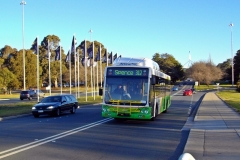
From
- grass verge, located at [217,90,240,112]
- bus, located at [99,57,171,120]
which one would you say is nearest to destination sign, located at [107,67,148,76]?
bus, located at [99,57,171,120]

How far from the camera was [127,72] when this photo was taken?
1791 centimetres

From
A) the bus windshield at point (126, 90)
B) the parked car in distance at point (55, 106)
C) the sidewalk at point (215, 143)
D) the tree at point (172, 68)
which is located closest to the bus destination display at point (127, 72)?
the bus windshield at point (126, 90)

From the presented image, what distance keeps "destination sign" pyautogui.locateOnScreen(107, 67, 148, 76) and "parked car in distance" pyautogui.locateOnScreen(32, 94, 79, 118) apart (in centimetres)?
708

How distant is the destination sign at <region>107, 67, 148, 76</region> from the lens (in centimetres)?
1783

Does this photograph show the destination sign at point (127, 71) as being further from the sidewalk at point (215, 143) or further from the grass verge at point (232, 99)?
the grass verge at point (232, 99)

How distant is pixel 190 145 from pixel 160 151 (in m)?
1.19

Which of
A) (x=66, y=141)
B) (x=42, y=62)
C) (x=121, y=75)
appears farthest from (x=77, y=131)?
(x=42, y=62)

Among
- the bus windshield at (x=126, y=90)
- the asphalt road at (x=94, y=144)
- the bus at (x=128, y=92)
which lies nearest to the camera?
the asphalt road at (x=94, y=144)

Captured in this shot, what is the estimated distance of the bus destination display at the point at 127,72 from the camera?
17828 mm

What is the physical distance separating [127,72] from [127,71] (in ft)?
0.17

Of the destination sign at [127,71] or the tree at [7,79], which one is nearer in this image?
the destination sign at [127,71]

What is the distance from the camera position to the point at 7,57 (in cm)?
10338

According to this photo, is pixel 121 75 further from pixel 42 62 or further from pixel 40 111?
pixel 42 62

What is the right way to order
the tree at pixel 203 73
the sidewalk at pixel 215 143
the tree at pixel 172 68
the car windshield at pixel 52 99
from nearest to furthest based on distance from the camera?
the sidewalk at pixel 215 143, the car windshield at pixel 52 99, the tree at pixel 203 73, the tree at pixel 172 68
